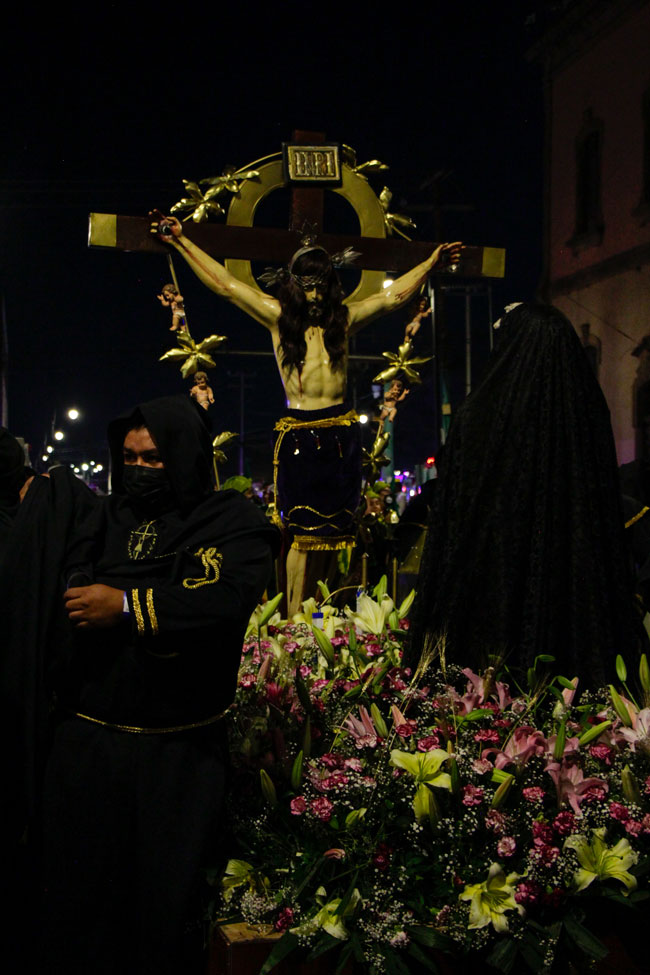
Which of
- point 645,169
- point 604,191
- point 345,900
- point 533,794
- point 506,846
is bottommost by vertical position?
point 345,900

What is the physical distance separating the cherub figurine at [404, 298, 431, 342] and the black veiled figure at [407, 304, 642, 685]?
9.24 feet

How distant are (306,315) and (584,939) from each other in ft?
12.8

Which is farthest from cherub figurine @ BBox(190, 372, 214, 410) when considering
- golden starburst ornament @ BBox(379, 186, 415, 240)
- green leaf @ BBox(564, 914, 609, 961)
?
green leaf @ BBox(564, 914, 609, 961)

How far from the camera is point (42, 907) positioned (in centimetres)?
239

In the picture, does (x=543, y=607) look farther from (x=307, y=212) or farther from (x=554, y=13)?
(x=554, y=13)

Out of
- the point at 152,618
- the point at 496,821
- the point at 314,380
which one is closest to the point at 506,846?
the point at 496,821

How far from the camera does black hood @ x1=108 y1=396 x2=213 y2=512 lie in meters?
2.51

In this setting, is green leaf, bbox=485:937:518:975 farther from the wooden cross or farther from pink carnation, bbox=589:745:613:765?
the wooden cross

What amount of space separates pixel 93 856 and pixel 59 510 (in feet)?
3.01

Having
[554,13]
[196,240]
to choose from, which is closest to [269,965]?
[196,240]

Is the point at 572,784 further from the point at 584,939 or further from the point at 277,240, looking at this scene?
the point at 277,240

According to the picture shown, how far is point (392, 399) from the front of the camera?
20.7ft

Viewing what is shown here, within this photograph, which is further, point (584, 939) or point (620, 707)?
point (620, 707)

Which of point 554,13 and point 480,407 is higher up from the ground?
point 554,13
